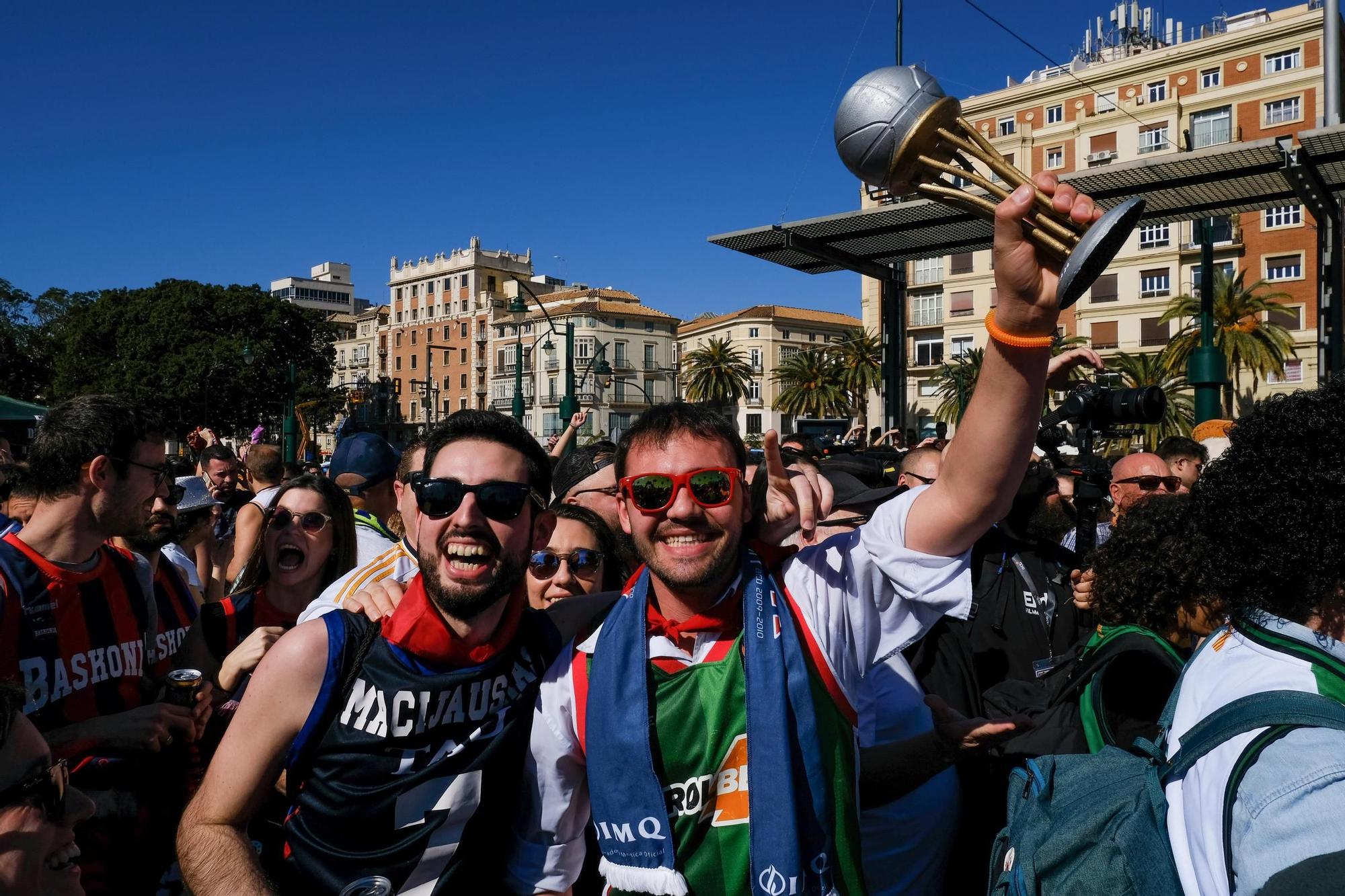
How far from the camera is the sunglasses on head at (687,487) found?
2311mm

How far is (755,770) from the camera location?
2.04 m

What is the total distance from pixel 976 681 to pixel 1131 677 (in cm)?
88

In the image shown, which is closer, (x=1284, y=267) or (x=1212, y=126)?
(x=1284, y=267)

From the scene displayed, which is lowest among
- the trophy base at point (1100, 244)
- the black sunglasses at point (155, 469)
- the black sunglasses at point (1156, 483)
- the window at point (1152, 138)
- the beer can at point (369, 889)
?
the beer can at point (369, 889)

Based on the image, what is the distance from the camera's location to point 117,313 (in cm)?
5544

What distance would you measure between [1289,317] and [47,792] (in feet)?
182

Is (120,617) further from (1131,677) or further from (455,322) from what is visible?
(455,322)

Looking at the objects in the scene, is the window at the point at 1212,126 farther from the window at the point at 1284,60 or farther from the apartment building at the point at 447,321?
the apartment building at the point at 447,321

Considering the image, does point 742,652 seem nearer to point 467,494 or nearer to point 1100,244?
point 467,494

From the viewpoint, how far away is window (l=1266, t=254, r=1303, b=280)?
153 ft

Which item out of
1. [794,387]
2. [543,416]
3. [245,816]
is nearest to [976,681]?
[245,816]

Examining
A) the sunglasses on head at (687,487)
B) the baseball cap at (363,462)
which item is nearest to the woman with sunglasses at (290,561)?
the baseball cap at (363,462)

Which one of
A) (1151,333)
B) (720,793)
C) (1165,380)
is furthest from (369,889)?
(1151,333)

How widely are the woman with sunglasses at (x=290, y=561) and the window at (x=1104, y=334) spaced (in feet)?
176
